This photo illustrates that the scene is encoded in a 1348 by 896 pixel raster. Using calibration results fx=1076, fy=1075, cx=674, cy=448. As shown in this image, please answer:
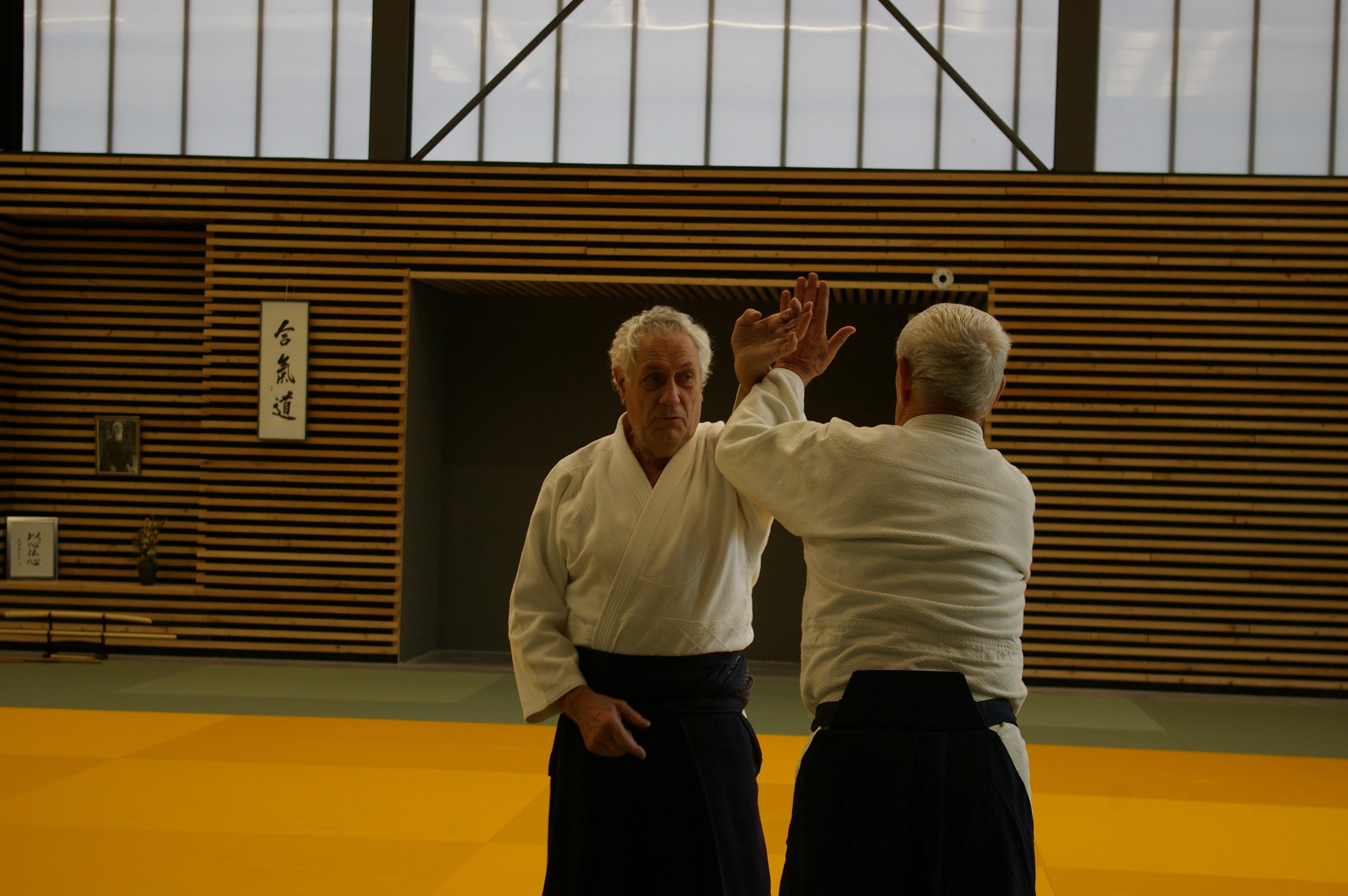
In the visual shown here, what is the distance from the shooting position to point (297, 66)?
7.07 m

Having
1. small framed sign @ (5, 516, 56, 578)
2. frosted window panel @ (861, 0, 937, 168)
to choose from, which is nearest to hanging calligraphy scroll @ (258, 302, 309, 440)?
small framed sign @ (5, 516, 56, 578)

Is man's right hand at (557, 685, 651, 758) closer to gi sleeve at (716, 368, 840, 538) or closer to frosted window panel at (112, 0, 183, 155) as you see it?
gi sleeve at (716, 368, 840, 538)

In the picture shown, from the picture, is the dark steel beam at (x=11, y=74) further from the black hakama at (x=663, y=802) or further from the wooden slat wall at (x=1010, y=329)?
the black hakama at (x=663, y=802)

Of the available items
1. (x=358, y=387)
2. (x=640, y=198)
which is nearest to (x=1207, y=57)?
(x=640, y=198)

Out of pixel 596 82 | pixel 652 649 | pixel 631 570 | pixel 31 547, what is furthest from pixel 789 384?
pixel 31 547

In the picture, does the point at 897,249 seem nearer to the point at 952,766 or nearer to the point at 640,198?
the point at 640,198

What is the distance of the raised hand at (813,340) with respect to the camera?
193 cm

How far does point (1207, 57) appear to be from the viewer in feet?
21.6

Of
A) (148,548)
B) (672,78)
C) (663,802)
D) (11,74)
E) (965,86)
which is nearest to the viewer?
(663,802)

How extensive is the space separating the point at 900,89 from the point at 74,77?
5449 mm

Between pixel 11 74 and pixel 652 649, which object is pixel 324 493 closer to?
pixel 11 74

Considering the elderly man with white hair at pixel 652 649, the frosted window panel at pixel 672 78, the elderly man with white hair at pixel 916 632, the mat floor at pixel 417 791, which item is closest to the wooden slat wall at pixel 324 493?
the mat floor at pixel 417 791

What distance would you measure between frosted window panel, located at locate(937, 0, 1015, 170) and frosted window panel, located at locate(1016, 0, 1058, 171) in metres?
0.07

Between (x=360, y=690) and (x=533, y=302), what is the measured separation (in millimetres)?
3064
